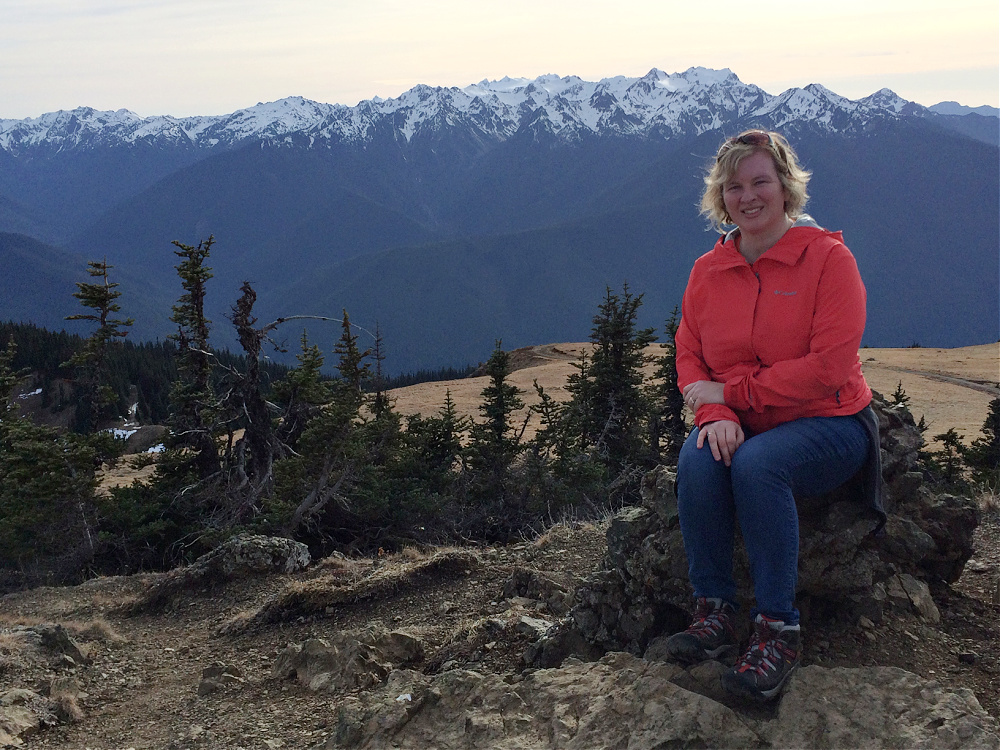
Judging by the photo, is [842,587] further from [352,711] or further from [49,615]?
[49,615]

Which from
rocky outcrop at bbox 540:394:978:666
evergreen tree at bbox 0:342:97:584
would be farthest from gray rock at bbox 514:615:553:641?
evergreen tree at bbox 0:342:97:584

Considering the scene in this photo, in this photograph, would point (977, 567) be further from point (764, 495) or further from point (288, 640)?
point (288, 640)

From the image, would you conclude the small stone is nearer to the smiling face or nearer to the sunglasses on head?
the smiling face

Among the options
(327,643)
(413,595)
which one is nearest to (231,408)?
(413,595)

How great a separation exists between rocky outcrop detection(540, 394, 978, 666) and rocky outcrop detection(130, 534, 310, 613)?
4.75 meters

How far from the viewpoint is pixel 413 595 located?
6738 mm

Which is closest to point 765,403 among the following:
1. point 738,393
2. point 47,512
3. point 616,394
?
point 738,393

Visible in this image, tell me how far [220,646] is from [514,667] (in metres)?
3.14

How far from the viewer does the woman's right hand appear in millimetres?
3635

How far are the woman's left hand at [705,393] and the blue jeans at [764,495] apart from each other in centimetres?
25

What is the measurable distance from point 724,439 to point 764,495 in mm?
334

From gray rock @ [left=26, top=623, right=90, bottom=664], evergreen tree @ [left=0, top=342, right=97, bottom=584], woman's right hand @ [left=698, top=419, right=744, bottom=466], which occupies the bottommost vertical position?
evergreen tree @ [left=0, top=342, right=97, bottom=584]

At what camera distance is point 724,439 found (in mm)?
3633

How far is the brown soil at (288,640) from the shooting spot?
13.0 feet
